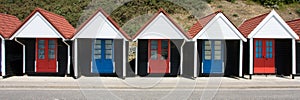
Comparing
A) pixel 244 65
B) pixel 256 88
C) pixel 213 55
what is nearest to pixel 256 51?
pixel 244 65

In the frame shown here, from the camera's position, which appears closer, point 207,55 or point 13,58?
point 13,58

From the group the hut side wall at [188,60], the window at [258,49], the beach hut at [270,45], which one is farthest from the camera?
the window at [258,49]

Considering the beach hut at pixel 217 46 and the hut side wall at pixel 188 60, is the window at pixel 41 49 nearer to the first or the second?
the hut side wall at pixel 188 60

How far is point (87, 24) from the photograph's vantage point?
16.5 m

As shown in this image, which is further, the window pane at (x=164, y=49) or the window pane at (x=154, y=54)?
the window pane at (x=154, y=54)

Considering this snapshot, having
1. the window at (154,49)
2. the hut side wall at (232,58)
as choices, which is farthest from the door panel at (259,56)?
the window at (154,49)

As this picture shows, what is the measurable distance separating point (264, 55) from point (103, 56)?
28.2ft

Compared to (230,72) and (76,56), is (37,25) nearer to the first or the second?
(76,56)

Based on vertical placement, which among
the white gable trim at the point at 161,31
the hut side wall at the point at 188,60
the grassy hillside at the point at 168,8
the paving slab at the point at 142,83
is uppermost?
the grassy hillside at the point at 168,8

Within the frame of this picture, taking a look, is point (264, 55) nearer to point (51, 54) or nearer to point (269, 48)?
point (269, 48)

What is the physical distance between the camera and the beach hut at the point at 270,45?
1748cm

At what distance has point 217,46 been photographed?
717 inches

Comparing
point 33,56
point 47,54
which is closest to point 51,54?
point 47,54

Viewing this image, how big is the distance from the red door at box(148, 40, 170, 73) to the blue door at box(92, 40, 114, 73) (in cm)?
199
